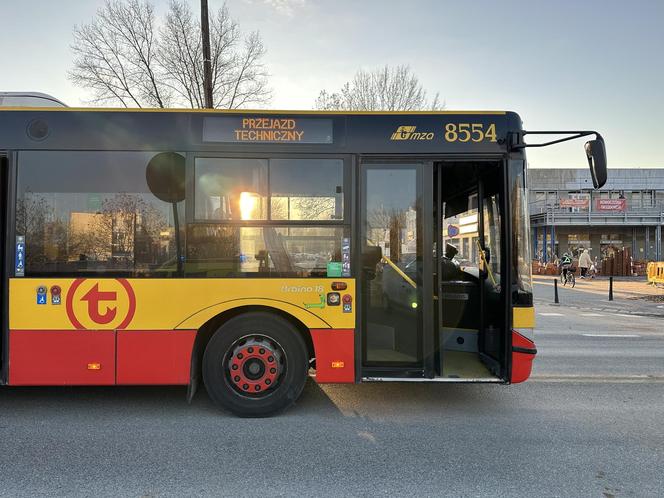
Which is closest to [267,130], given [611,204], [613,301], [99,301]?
[99,301]

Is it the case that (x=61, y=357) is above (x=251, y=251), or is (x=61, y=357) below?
below

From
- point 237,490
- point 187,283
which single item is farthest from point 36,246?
point 237,490

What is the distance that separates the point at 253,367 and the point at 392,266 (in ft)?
5.78

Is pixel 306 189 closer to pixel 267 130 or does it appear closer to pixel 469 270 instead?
pixel 267 130

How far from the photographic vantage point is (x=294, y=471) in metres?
3.36

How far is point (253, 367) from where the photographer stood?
175 inches

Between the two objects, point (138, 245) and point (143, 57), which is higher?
point (143, 57)

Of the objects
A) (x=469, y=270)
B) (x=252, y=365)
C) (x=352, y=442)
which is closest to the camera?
(x=352, y=442)

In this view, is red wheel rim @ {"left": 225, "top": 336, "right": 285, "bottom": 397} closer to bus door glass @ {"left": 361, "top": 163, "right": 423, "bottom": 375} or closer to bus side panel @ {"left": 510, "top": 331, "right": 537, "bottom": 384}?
bus door glass @ {"left": 361, "top": 163, "right": 423, "bottom": 375}

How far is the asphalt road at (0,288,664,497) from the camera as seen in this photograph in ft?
10.4

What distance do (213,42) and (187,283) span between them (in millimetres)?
13884

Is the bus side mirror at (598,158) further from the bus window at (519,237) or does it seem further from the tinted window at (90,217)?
the tinted window at (90,217)

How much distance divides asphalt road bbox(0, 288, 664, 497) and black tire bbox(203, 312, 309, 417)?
198 millimetres

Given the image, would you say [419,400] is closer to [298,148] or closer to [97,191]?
[298,148]
